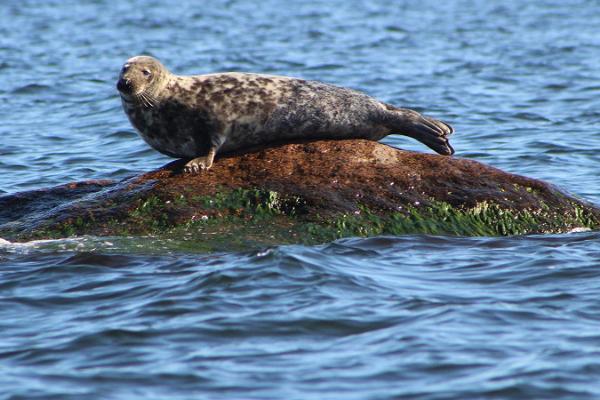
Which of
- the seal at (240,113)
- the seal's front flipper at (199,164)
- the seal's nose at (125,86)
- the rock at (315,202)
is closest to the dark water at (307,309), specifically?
the rock at (315,202)

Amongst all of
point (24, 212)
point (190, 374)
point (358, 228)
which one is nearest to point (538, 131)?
point (358, 228)

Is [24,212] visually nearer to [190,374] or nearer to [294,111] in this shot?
[294,111]

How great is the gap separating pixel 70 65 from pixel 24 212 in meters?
11.2

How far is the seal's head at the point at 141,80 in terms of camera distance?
7.85 meters

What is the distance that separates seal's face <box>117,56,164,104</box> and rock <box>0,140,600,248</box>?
21.8 inches

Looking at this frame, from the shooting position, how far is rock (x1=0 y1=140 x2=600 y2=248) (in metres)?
7.44

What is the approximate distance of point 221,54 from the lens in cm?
1973

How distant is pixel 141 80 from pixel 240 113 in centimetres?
74

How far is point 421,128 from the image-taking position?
8336 mm

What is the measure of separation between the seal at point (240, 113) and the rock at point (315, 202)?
0.52 ft

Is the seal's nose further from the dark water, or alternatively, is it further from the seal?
the dark water

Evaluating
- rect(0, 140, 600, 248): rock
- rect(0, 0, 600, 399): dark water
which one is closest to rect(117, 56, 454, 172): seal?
rect(0, 140, 600, 248): rock

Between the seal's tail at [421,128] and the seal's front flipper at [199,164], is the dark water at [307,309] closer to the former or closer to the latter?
the seal's front flipper at [199,164]

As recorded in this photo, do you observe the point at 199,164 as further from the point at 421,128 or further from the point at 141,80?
the point at 421,128
